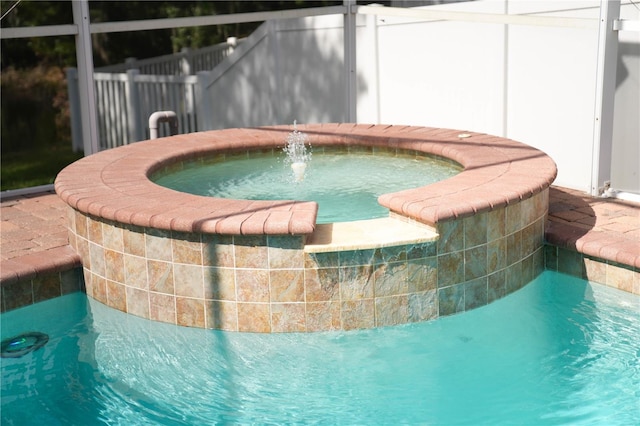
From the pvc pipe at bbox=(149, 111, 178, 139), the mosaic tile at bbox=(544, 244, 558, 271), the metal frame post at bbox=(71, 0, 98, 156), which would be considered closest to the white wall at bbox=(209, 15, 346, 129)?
the pvc pipe at bbox=(149, 111, 178, 139)

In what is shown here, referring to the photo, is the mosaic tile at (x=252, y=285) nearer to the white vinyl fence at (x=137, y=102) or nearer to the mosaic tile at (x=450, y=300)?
the mosaic tile at (x=450, y=300)

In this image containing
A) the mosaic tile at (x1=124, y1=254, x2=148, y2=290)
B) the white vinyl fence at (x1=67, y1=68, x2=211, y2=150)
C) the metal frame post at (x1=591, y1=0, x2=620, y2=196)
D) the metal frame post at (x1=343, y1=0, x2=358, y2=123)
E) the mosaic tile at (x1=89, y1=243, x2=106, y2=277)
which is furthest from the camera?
the white vinyl fence at (x1=67, y1=68, x2=211, y2=150)

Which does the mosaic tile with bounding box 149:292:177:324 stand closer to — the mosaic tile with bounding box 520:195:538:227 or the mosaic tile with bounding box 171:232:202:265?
the mosaic tile with bounding box 171:232:202:265

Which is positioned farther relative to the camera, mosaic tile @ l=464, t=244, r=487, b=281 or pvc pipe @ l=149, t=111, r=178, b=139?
pvc pipe @ l=149, t=111, r=178, b=139

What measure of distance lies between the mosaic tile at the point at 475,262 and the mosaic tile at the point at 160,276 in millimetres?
1901

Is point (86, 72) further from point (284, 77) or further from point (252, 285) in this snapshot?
point (252, 285)

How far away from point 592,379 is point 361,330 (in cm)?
140

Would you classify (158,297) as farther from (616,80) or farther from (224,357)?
(616,80)

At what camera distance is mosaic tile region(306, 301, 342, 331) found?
201 inches

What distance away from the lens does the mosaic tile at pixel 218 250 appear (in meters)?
5.04

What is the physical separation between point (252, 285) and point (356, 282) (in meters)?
0.64

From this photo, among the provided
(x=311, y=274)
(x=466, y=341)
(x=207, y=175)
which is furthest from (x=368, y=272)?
(x=207, y=175)

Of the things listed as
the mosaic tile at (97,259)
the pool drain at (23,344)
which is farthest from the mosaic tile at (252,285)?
the pool drain at (23,344)

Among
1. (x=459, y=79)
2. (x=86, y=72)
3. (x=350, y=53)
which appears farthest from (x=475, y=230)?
(x=350, y=53)
